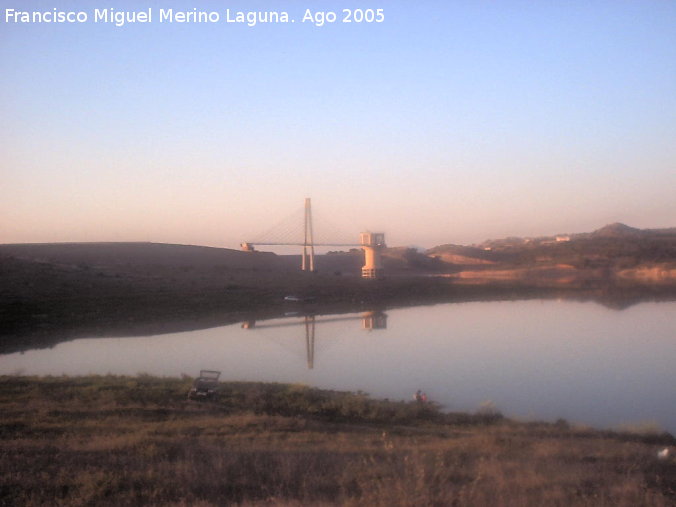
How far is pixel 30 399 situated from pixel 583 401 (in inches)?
436

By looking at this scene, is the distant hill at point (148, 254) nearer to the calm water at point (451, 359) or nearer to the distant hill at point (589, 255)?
the distant hill at point (589, 255)

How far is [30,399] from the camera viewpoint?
11258 millimetres

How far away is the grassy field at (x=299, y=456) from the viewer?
4.73 metres

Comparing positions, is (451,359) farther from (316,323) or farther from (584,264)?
(584,264)

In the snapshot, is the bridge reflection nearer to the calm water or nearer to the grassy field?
the calm water

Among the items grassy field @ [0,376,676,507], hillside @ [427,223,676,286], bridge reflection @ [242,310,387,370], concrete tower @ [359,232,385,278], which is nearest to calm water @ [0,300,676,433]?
bridge reflection @ [242,310,387,370]

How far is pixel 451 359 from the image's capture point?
65.5ft

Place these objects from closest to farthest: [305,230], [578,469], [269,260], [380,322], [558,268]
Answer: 1. [578,469]
2. [380,322]
3. [558,268]
4. [305,230]
5. [269,260]

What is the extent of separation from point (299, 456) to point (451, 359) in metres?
14.2

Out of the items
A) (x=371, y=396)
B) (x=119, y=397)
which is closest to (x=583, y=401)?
(x=371, y=396)

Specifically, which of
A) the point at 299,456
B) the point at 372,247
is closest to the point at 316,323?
the point at 299,456

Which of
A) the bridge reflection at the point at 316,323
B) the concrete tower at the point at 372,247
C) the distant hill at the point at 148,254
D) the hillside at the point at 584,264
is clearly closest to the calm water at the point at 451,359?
the bridge reflection at the point at 316,323

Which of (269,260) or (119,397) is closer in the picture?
(119,397)

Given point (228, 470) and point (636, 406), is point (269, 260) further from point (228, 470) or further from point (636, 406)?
point (228, 470)
